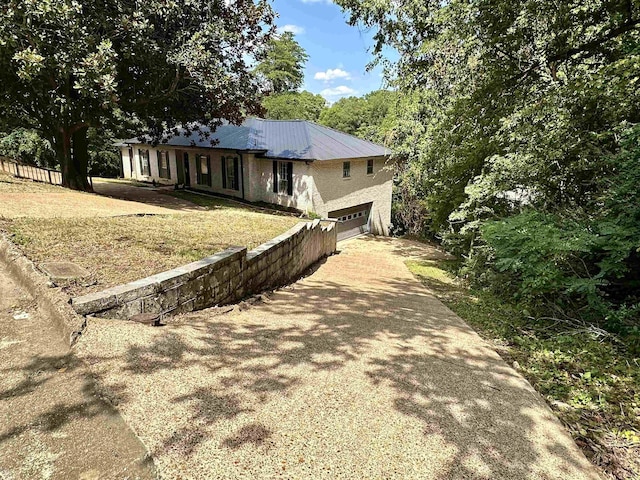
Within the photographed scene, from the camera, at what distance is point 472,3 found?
7652 mm

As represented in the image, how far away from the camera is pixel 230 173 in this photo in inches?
779

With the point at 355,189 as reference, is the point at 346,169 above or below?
above

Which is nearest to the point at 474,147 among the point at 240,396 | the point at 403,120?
the point at 403,120

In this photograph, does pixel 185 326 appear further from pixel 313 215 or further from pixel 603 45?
pixel 313 215

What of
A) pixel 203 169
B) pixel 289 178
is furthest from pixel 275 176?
pixel 203 169

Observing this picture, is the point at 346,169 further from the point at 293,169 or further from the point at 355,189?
the point at 293,169

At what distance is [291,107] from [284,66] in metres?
10.7

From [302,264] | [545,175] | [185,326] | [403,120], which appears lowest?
[302,264]

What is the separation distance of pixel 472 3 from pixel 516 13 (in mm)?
958

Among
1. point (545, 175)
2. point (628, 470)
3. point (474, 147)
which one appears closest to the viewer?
point (628, 470)

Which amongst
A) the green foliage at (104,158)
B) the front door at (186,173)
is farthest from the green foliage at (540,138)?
the green foliage at (104,158)

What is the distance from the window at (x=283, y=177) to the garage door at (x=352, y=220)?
2742 millimetres

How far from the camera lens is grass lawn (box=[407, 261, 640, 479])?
3043mm

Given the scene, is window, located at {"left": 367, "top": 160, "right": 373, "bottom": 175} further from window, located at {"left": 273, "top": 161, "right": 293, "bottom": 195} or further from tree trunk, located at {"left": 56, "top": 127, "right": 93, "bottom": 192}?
tree trunk, located at {"left": 56, "top": 127, "right": 93, "bottom": 192}
